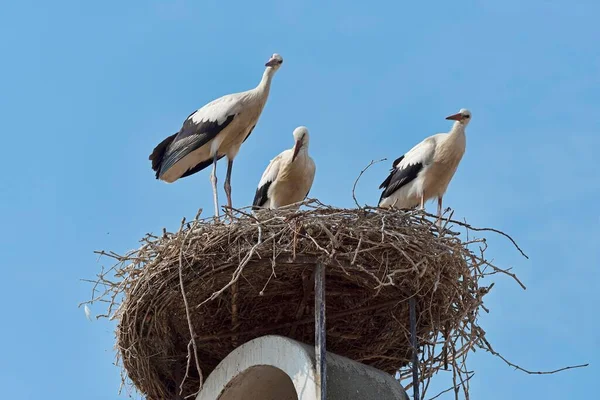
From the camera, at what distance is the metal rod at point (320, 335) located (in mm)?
7395

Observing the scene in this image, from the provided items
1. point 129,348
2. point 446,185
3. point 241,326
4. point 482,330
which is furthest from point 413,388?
point 446,185

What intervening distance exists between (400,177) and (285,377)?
364 cm

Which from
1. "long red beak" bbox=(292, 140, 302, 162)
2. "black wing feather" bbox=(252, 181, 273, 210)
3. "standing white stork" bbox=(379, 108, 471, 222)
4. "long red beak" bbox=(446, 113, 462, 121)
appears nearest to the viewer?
"long red beak" bbox=(292, 140, 302, 162)

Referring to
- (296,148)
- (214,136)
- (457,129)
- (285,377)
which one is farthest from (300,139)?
(285,377)

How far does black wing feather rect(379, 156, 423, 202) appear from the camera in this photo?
11.4m

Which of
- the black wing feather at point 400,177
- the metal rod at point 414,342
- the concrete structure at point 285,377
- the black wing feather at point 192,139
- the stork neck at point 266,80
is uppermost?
the stork neck at point 266,80

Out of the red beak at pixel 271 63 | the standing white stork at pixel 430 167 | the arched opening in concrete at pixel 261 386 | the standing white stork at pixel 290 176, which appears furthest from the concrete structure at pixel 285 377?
the red beak at pixel 271 63

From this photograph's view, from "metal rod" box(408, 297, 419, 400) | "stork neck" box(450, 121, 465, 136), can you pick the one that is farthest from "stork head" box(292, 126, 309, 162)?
"metal rod" box(408, 297, 419, 400)

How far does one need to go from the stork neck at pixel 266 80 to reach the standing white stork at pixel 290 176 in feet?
1.56

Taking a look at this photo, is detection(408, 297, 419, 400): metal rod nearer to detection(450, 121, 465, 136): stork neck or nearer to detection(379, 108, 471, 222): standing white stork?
detection(379, 108, 471, 222): standing white stork

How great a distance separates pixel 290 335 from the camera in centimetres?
871

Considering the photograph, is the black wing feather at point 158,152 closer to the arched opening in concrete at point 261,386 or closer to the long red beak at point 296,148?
the long red beak at point 296,148

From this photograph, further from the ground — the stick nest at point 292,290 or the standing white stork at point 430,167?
the standing white stork at point 430,167

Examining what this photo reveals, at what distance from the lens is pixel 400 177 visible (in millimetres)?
11508
